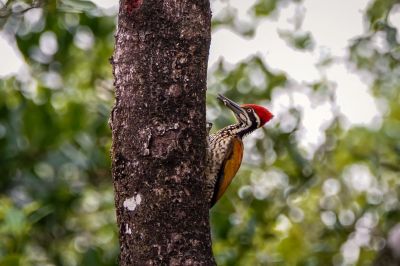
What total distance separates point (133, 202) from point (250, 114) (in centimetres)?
204

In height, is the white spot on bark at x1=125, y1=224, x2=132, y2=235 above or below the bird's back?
below

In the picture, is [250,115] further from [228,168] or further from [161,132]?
[161,132]

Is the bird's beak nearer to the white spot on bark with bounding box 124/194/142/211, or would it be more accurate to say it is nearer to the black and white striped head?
the black and white striped head

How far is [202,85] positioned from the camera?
8.87ft

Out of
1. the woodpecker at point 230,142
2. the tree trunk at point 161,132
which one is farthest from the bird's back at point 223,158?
the tree trunk at point 161,132

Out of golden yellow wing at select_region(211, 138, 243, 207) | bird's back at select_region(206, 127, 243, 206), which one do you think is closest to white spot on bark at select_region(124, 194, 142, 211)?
bird's back at select_region(206, 127, 243, 206)

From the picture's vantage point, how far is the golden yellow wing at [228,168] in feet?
13.9

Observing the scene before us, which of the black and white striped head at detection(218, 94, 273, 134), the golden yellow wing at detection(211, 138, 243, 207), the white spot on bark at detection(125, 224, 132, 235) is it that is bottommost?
the white spot on bark at detection(125, 224, 132, 235)

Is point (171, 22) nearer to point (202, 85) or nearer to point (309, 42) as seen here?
point (202, 85)

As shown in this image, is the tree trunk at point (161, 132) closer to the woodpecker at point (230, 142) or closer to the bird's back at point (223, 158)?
the bird's back at point (223, 158)

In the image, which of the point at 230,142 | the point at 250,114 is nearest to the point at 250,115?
the point at 250,114

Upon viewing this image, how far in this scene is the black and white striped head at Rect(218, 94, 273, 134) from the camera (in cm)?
452

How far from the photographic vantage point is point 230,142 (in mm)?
4430

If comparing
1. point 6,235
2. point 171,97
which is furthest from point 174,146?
point 6,235
